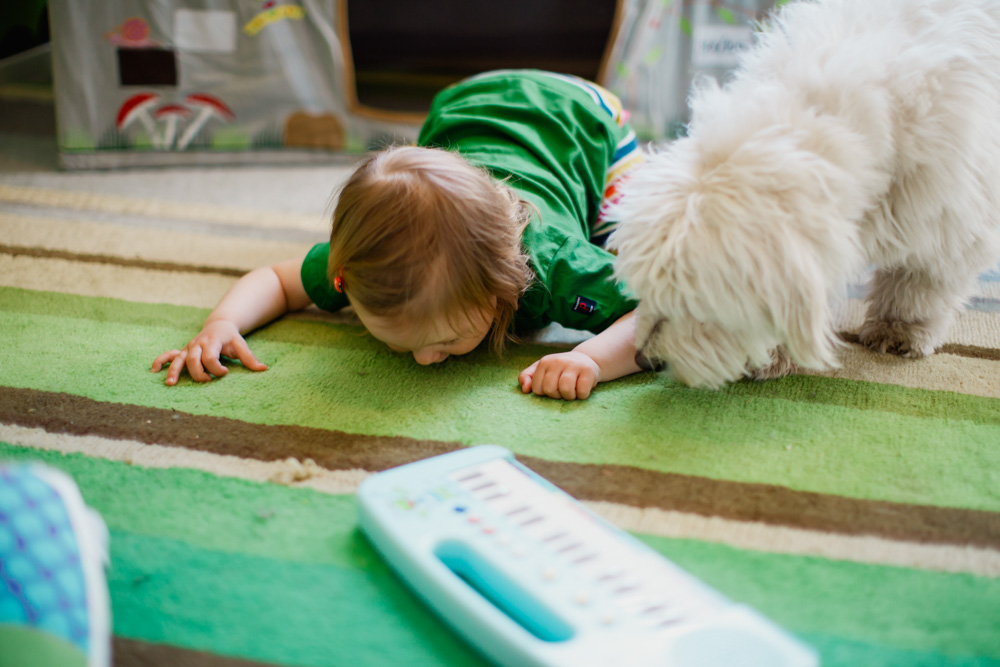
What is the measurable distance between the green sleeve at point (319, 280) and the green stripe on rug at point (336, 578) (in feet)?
1.27

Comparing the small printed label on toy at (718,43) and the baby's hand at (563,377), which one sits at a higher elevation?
the small printed label on toy at (718,43)

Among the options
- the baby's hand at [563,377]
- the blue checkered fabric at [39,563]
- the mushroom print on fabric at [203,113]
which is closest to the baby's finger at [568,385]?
the baby's hand at [563,377]

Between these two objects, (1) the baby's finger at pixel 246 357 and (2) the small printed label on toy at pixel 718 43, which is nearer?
(1) the baby's finger at pixel 246 357

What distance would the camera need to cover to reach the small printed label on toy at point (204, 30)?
158 centimetres

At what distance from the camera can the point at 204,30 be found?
5.25 ft

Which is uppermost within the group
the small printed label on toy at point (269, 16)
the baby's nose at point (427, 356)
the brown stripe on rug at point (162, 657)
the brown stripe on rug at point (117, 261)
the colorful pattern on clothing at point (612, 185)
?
the small printed label on toy at point (269, 16)

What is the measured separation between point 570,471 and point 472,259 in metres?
0.25

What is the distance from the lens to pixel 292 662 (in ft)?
1.62

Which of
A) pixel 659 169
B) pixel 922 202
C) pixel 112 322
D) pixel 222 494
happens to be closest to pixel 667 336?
pixel 659 169

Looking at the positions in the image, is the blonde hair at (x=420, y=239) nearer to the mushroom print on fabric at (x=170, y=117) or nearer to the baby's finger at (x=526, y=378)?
the baby's finger at (x=526, y=378)

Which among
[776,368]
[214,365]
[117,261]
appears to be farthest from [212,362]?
[776,368]

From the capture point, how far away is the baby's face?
811 mm

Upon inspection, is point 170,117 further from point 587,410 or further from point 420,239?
point 587,410

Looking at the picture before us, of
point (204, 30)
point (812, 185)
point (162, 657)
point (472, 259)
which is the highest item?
point (204, 30)
